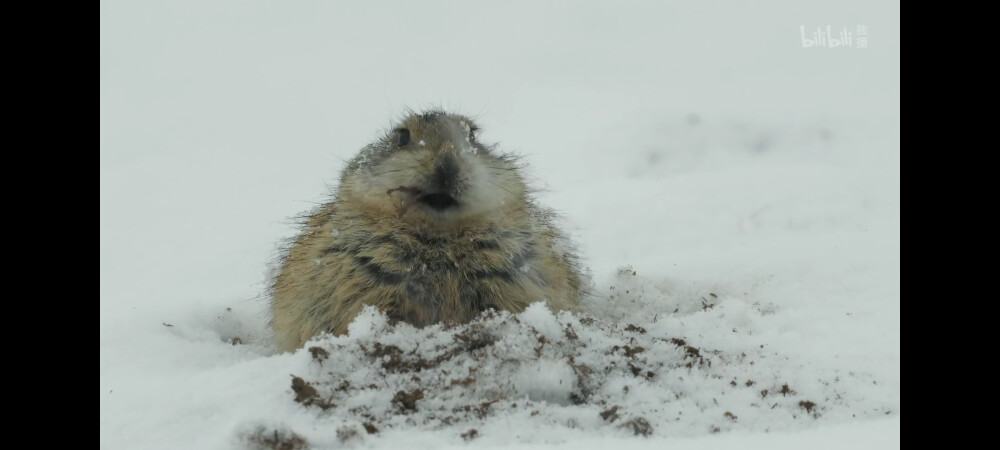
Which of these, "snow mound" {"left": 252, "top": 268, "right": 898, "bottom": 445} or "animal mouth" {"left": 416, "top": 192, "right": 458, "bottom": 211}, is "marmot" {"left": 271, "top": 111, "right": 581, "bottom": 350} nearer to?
"animal mouth" {"left": 416, "top": 192, "right": 458, "bottom": 211}

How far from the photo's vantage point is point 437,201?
3.74 meters

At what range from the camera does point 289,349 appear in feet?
13.2

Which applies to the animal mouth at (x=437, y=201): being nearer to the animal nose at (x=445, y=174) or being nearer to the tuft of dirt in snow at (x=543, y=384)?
the animal nose at (x=445, y=174)

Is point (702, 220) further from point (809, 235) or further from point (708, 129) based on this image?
point (708, 129)

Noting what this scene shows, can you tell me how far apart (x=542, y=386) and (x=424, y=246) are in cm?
120

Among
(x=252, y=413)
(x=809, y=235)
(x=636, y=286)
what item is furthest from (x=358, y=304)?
(x=809, y=235)

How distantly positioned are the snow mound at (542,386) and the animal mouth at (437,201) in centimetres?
58

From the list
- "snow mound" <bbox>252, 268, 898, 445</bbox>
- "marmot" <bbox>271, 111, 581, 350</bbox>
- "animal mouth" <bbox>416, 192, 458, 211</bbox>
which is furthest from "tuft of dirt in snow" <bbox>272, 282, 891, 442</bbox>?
"animal mouth" <bbox>416, 192, 458, 211</bbox>

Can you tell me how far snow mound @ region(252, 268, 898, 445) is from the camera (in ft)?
8.11

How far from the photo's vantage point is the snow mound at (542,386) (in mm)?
2473

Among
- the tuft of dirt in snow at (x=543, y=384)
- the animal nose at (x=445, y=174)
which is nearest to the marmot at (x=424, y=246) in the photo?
the animal nose at (x=445, y=174)

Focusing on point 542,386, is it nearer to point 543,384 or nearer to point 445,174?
point 543,384

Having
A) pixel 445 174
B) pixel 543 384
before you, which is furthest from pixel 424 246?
pixel 543 384

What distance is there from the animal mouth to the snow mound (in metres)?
0.58
